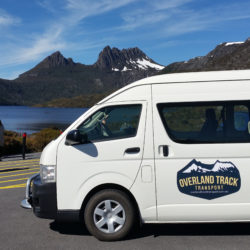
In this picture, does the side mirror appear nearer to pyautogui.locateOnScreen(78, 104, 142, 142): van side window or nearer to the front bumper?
pyautogui.locateOnScreen(78, 104, 142, 142): van side window

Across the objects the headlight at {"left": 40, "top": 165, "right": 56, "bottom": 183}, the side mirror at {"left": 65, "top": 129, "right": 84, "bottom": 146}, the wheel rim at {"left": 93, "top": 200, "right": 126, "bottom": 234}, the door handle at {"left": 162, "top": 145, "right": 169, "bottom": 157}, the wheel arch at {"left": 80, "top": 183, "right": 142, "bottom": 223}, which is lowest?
the wheel rim at {"left": 93, "top": 200, "right": 126, "bottom": 234}

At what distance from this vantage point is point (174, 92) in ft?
15.7

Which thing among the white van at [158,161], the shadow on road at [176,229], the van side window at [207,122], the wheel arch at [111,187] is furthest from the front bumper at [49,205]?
the van side window at [207,122]

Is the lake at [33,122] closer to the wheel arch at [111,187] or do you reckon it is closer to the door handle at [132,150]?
the wheel arch at [111,187]

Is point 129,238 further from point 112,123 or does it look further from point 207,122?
point 207,122

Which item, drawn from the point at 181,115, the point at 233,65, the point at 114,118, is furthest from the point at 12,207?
the point at 233,65

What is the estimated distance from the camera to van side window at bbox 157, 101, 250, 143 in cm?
470

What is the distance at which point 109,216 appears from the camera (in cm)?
470

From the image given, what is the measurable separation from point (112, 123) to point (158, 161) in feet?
2.77

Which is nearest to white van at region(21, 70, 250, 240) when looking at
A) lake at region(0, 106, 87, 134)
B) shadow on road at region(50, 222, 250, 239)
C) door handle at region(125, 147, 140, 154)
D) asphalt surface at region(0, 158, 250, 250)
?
door handle at region(125, 147, 140, 154)

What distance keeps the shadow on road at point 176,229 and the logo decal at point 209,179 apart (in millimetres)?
800

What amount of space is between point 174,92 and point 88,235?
7.67ft

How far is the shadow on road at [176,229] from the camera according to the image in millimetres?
5059

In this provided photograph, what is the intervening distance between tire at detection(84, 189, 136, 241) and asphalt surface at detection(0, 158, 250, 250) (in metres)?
0.13
